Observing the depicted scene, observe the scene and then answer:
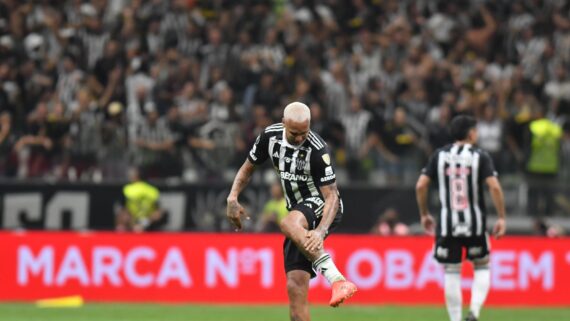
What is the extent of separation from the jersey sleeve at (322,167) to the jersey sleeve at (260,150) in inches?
20.0

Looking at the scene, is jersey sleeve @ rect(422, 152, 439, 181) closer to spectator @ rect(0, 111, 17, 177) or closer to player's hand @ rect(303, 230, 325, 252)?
player's hand @ rect(303, 230, 325, 252)

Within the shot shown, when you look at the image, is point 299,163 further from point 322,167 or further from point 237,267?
point 237,267

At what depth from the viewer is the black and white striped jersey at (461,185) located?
41.4 ft

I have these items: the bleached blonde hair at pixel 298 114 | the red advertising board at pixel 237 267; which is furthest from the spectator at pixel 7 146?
the bleached blonde hair at pixel 298 114

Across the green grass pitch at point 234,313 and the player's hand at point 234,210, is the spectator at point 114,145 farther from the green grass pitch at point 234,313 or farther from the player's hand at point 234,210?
the player's hand at point 234,210

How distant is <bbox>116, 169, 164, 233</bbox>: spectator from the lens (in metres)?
19.7

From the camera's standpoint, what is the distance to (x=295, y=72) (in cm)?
2231

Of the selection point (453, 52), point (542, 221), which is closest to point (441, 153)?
point (542, 221)

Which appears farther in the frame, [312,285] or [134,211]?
[134,211]

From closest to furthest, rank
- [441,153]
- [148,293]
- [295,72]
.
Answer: [441,153]
[148,293]
[295,72]

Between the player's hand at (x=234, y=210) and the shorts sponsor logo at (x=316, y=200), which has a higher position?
the shorts sponsor logo at (x=316, y=200)

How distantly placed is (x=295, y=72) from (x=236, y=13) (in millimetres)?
2044

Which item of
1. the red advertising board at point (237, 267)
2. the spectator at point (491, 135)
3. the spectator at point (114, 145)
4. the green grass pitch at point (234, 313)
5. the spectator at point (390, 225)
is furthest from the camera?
the spectator at point (491, 135)

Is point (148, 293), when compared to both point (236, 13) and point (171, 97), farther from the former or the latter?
point (236, 13)
